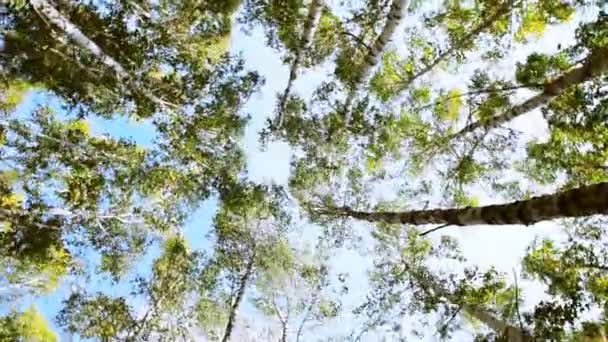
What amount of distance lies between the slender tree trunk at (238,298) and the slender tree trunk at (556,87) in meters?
5.32

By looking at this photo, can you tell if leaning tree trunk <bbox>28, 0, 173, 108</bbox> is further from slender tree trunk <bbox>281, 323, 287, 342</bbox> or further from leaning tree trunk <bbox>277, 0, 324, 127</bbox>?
slender tree trunk <bbox>281, 323, 287, 342</bbox>

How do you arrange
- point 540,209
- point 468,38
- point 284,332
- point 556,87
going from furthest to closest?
point 284,332
point 468,38
point 556,87
point 540,209

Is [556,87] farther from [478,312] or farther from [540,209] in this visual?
[540,209]

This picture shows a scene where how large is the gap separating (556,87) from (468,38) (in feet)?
11.1

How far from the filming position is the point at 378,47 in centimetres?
1106

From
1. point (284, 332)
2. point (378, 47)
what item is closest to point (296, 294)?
point (284, 332)

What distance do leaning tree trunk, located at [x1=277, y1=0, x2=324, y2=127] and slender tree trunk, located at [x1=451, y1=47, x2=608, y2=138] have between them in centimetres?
369

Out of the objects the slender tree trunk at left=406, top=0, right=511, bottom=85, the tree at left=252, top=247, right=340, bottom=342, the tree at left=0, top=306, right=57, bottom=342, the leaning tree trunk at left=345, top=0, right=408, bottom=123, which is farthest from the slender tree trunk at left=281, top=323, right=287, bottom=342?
the slender tree trunk at left=406, top=0, right=511, bottom=85

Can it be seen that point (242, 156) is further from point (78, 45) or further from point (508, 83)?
point (508, 83)

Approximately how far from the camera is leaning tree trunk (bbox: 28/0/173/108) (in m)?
9.21

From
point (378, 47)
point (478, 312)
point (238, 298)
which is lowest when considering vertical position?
point (478, 312)

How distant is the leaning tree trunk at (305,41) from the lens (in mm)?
10828

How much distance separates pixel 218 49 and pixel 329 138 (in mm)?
3330

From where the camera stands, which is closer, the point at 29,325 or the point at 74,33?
the point at 74,33
